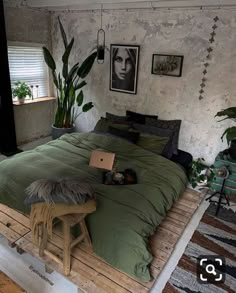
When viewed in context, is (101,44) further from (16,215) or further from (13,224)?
(13,224)

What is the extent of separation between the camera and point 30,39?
168 inches

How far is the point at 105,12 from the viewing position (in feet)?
13.0

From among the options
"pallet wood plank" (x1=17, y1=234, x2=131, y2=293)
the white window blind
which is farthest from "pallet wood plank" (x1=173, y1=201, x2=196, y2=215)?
the white window blind

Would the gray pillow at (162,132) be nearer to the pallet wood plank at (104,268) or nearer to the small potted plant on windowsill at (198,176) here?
the small potted plant on windowsill at (198,176)

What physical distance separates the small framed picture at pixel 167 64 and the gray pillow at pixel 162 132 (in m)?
0.88

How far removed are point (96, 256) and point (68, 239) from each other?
1.29ft

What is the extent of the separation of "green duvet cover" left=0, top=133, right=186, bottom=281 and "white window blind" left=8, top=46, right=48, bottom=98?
1638 millimetres

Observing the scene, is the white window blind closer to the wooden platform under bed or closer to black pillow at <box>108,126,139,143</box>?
black pillow at <box>108,126,139,143</box>

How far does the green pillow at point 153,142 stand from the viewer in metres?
3.25

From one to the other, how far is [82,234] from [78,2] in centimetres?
309

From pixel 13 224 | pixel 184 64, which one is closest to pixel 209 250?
pixel 13 224

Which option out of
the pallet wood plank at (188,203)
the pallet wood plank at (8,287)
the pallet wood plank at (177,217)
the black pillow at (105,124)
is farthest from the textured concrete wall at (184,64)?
the pallet wood plank at (8,287)

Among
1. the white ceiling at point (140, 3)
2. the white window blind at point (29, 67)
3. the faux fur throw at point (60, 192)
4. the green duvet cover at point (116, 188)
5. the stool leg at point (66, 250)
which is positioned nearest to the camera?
the faux fur throw at point (60, 192)

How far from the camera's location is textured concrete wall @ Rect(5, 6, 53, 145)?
396cm
